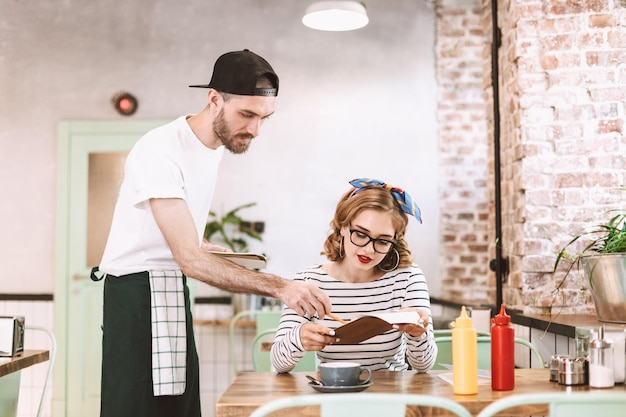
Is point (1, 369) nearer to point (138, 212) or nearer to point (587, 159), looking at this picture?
point (138, 212)

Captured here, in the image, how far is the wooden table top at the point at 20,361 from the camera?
243 cm

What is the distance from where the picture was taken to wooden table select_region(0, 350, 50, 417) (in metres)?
2.50

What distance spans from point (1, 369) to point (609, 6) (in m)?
2.70

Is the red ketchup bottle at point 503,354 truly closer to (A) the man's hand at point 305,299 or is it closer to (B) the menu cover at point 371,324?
(B) the menu cover at point 371,324

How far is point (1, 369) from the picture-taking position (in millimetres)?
2396

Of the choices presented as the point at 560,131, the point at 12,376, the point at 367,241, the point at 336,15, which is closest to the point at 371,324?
the point at 367,241

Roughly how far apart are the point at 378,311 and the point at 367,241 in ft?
0.74

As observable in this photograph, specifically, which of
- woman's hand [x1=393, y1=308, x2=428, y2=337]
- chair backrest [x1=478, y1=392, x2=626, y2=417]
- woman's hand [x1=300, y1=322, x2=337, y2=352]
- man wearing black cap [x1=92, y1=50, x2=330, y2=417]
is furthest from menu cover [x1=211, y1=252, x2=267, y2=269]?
chair backrest [x1=478, y1=392, x2=626, y2=417]

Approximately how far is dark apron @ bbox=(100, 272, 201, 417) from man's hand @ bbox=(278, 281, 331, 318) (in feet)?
1.43

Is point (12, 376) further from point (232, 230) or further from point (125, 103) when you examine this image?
point (125, 103)

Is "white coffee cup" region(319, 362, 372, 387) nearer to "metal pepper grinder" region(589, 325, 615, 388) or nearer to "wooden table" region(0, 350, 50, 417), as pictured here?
"metal pepper grinder" region(589, 325, 615, 388)

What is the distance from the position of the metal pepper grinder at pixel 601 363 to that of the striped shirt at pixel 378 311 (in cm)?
46

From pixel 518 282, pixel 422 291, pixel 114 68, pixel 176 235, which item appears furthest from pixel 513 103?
pixel 114 68

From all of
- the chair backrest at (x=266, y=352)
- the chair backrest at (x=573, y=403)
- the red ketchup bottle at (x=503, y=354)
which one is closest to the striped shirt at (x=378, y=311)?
the red ketchup bottle at (x=503, y=354)
